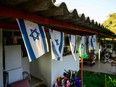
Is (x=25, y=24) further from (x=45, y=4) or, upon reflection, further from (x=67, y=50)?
(x=67, y=50)

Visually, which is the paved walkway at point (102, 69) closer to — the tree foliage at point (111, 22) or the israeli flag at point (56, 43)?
the israeli flag at point (56, 43)

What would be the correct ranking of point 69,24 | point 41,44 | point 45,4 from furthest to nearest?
→ point 69,24 < point 41,44 < point 45,4

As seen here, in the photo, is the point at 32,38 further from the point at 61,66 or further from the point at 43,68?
the point at 61,66

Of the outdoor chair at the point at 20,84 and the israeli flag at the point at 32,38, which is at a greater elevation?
the israeli flag at the point at 32,38

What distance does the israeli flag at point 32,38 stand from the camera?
380cm

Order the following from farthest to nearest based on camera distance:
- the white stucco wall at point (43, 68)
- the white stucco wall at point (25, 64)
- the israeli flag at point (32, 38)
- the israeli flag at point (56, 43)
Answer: the white stucco wall at point (25, 64) < the white stucco wall at point (43, 68) < the israeli flag at point (56, 43) < the israeli flag at point (32, 38)

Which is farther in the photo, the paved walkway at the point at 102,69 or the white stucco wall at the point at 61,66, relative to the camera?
the paved walkway at the point at 102,69

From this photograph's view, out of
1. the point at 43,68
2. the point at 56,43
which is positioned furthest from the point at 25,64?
the point at 56,43

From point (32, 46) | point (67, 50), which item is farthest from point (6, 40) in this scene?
point (67, 50)

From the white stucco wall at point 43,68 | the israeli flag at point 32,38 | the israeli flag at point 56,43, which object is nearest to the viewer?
the israeli flag at point 32,38

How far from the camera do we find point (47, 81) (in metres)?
9.22

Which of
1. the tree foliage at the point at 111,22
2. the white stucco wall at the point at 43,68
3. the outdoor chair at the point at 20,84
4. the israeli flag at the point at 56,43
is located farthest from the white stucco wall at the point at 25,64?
the tree foliage at the point at 111,22

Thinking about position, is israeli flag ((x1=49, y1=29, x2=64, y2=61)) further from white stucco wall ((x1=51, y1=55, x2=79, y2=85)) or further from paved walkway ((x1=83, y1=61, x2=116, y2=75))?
paved walkway ((x1=83, y1=61, x2=116, y2=75))

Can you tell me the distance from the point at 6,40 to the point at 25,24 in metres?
3.93
